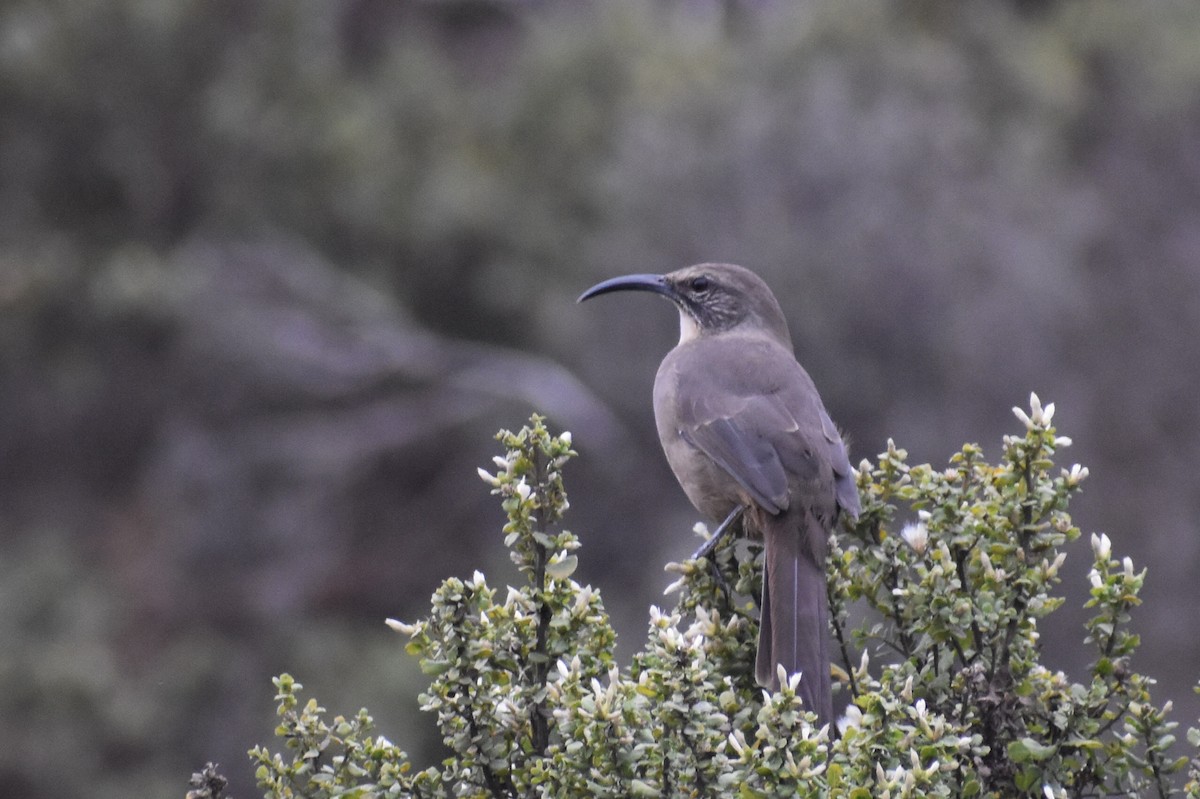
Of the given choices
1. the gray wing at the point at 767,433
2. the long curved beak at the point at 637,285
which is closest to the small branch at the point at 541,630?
the gray wing at the point at 767,433

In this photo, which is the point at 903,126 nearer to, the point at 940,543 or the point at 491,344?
the point at 491,344

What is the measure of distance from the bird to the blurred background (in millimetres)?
5903

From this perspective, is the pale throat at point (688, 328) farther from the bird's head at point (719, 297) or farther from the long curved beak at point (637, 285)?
the long curved beak at point (637, 285)

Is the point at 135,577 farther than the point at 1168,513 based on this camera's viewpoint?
Yes

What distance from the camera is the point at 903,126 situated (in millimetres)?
13750

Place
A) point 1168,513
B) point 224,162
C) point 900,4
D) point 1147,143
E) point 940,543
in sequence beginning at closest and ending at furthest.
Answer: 1. point 940,543
2. point 1168,513
3. point 224,162
4. point 1147,143
5. point 900,4

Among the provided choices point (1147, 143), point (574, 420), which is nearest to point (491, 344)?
point (574, 420)

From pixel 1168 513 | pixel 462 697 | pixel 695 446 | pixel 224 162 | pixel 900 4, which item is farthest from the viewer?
pixel 900 4

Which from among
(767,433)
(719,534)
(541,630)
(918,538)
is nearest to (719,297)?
(767,433)

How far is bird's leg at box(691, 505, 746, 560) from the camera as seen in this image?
4266mm

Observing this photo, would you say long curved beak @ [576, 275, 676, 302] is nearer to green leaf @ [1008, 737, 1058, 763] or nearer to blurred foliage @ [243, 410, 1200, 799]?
blurred foliage @ [243, 410, 1200, 799]

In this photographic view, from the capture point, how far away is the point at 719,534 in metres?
4.73

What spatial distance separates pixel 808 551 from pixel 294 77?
12.0 metres

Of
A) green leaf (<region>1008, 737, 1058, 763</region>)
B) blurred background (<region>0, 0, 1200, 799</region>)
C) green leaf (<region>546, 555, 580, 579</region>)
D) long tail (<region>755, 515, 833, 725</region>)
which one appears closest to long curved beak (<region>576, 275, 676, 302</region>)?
long tail (<region>755, 515, 833, 725</region>)
